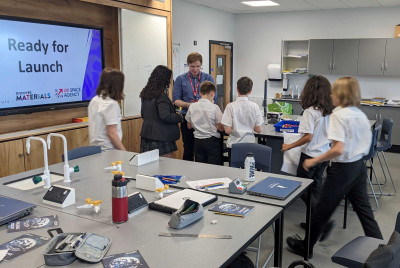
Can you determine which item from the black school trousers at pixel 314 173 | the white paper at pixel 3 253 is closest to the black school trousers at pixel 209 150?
the black school trousers at pixel 314 173

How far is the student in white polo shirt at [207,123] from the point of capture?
390 cm

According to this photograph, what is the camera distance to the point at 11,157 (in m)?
3.61

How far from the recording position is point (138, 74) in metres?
5.15

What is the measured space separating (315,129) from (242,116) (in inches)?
32.0

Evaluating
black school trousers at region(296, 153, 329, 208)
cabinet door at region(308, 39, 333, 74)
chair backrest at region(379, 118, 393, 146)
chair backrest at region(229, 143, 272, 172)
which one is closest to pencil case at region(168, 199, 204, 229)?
chair backrest at region(229, 143, 272, 172)

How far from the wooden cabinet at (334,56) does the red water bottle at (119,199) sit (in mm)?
6789

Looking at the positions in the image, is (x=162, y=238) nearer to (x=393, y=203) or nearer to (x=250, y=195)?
(x=250, y=195)

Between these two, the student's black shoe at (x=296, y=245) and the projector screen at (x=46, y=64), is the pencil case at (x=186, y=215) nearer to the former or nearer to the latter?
the student's black shoe at (x=296, y=245)

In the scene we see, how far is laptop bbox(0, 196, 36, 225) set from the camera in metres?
1.85

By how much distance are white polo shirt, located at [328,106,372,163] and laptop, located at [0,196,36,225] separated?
1977mm

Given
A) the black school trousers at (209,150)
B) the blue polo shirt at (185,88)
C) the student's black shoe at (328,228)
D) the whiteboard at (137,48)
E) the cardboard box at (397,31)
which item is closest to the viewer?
the student's black shoe at (328,228)

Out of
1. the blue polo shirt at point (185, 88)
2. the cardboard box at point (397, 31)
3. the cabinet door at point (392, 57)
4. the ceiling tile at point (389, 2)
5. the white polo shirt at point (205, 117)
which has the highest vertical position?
the ceiling tile at point (389, 2)

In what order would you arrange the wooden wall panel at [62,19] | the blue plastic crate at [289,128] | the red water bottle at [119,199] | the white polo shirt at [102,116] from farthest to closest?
the blue plastic crate at [289,128] → the wooden wall panel at [62,19] → the white polo shirt at [102,116] → the red water bottle at [119,199]

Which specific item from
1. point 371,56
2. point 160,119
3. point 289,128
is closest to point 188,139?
point 160,119
